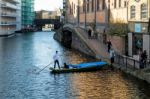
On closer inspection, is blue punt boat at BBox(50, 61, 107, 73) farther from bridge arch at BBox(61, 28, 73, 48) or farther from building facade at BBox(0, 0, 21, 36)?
building facade at BBox(0, 0, 21, 36)

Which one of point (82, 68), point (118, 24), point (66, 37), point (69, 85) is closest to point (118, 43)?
point (118, 24)

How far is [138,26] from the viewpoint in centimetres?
5234

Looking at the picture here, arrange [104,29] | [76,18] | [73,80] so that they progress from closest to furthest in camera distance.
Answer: [73,80] → [104,29] → [76,18]

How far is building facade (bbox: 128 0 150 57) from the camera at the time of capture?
1971 inches

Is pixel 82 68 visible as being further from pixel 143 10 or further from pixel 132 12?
pixel 132 12

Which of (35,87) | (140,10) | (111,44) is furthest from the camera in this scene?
(111,44)

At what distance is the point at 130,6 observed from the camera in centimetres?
5681

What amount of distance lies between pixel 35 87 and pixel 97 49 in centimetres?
2744

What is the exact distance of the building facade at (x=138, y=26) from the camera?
164 ft

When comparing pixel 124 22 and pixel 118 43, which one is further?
pixel 124 22

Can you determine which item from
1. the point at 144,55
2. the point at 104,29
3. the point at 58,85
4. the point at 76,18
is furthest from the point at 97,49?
the point at 76,18

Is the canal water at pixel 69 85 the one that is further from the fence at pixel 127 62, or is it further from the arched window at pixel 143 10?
the arched window at pixel 143 10

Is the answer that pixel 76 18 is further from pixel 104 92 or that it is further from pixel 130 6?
pixel 104 92

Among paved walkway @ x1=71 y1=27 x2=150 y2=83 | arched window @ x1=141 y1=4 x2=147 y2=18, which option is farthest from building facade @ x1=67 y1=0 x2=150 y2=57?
paved walkway @ x1=71 y1=27 x2=150 y2=83
